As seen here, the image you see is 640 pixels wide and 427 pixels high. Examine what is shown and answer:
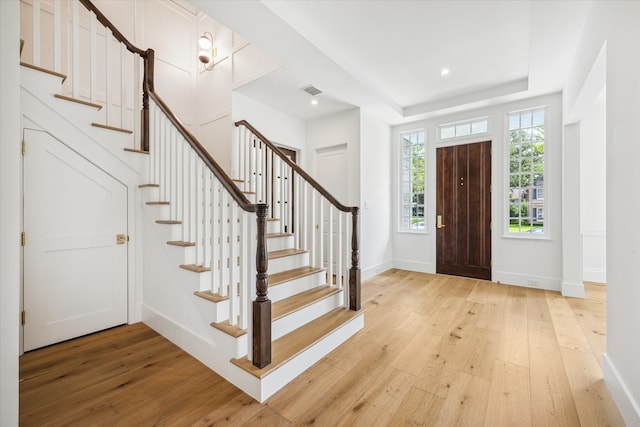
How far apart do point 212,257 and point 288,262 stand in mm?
980

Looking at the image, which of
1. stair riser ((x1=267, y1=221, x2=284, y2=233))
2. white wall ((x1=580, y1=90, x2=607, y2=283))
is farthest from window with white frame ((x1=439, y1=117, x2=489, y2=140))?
stair riser ((x1=267, y1=221, x2=284, y2=233))

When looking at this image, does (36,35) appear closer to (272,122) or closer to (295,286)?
(272,122)

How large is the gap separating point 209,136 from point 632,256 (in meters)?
4.54

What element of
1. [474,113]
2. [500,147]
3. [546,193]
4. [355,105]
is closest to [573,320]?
[546,193]

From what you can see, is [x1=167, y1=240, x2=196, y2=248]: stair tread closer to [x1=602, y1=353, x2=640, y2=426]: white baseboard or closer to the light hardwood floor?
the light hardwood floor

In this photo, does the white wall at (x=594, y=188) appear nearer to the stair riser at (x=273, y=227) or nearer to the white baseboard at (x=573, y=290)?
the white baseboard at (x=573, y=290)

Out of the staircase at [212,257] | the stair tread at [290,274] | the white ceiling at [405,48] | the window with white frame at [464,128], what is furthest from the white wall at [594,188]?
the stair tread at [290,274]

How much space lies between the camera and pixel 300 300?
244 centimetres

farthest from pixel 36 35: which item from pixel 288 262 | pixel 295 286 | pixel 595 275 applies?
pixel 595 275

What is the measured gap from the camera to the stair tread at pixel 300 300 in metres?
2.20

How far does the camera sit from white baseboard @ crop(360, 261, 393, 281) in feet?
14.6

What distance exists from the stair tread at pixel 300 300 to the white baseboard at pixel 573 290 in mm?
3179

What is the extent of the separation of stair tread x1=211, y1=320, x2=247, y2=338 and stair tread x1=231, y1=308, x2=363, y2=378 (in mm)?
175

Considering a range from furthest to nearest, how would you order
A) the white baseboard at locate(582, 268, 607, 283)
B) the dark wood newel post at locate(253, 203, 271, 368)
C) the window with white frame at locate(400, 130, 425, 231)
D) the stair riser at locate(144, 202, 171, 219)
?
the window with white frame at locate(400, 130, 425, 231), the white baseboard at locate(582, 268, 607, 283), the stair riser at locate(144, 202, 171, 219), the dark wood newel post at locate(253, 203, 271, 368)
